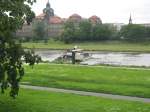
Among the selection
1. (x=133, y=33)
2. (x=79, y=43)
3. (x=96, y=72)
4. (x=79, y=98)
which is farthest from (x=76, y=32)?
(x=79, y=98)

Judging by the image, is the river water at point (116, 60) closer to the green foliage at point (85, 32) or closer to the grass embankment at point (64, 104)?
the grass embankment at point (64, 104)

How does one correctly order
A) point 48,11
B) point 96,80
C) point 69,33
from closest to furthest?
1. point 96,80
2. point 69,33
3. point 48,11

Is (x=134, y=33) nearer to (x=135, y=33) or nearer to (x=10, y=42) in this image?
(x=135, y=33)

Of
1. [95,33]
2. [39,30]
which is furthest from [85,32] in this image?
[39,30]

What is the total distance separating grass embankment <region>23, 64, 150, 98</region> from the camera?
922 inches

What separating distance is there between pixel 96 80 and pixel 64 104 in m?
8.17

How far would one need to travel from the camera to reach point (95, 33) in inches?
5349

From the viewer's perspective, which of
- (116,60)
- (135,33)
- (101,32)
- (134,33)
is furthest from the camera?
(101,32)

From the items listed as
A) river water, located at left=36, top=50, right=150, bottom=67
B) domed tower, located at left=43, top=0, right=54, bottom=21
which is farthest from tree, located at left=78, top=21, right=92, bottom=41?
river water, located at left=36, top=50, right=150, bottom=67

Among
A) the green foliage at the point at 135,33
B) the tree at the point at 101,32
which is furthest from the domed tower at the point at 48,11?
the green foliage at the point at 135,33

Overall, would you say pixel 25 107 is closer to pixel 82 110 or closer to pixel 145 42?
pixel 82 110

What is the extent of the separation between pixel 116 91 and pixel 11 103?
6382 millimetres

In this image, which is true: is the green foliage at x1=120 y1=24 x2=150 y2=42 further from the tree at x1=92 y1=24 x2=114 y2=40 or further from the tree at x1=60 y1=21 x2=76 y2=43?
the tree at x1=60 y1=21 x2=76 y2=43

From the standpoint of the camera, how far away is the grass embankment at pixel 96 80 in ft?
76.8
